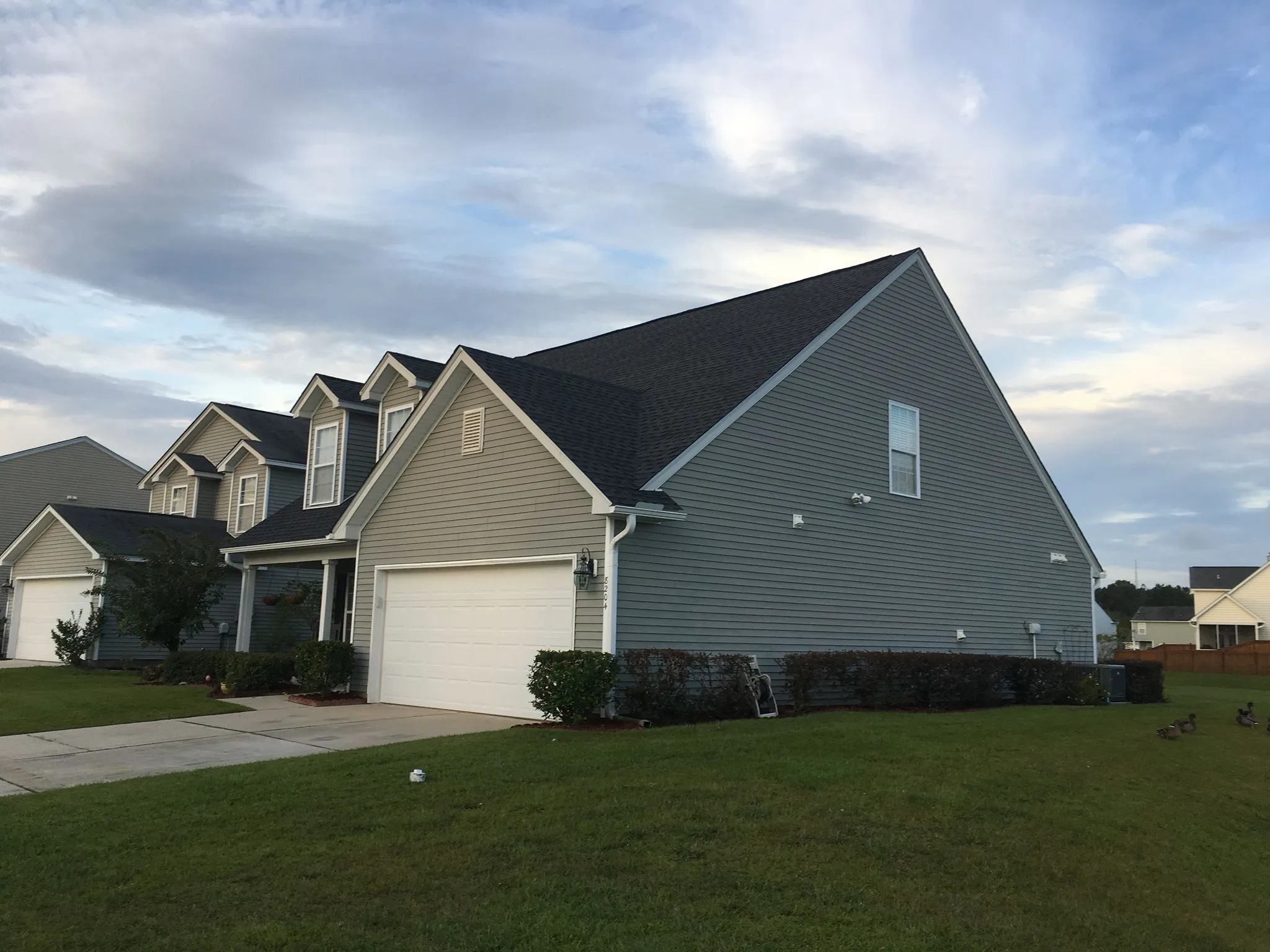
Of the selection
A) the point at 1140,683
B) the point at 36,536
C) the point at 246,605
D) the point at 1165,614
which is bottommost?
the point at 1140,683

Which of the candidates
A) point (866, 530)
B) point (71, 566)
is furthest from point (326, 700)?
point (71, 566)

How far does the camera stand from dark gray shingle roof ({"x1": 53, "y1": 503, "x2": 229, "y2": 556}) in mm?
25172

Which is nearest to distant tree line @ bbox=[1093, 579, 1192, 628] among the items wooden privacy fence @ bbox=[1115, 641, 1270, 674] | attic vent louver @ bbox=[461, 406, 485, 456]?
wooden privacy fence @ bbox=[1115, 641, 1270, 674]

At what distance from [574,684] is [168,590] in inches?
488

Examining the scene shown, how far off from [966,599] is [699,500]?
7.19m

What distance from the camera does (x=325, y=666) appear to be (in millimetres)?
16578

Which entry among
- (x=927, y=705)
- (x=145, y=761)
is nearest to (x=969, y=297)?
(x=927, y=705)

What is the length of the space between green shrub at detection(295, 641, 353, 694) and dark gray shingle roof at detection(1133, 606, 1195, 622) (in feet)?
209

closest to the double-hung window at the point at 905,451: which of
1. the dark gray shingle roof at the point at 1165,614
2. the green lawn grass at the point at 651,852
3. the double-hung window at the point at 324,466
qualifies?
the green lawn grass at the point at 651,852

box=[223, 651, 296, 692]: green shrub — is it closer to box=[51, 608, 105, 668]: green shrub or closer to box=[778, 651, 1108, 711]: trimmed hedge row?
box=[51, 608, 105, 668]: green shrub

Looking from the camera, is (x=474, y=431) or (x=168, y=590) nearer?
(x=474, y=431)

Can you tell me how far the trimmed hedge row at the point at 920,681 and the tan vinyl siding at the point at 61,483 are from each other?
28.8 metres

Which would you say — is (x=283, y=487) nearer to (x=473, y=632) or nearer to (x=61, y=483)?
(x=473, y=632)

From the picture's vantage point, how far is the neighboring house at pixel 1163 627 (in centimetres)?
6719
